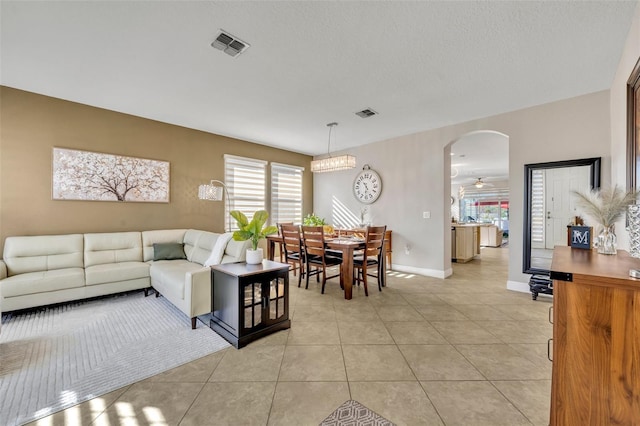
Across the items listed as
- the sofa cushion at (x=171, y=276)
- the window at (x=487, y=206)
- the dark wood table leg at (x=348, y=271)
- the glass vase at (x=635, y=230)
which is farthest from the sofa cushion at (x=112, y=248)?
the window at (x=487, y=206)

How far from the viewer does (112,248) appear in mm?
3670

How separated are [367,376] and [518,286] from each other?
3158 millimetres

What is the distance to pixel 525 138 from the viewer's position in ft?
12.3

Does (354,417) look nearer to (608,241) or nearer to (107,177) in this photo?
(608,241)

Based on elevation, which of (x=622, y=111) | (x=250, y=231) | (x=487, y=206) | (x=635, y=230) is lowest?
(x=250, y=231)

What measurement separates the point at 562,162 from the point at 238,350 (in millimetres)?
4335

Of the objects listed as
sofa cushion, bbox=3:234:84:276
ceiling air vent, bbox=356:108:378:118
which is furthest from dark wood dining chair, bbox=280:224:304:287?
sofa cushion, bbox=3:234:84:276

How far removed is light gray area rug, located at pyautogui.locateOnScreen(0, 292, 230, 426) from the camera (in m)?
1.69

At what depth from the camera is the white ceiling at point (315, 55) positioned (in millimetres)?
1941

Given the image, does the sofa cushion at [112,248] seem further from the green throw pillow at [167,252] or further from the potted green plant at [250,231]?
the potted green plant at [250,231]

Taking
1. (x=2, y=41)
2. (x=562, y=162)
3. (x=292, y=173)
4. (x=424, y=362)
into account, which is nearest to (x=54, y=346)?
(x=2, y=41)

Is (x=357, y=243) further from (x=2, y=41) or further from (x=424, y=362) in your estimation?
(x=2, y=41)

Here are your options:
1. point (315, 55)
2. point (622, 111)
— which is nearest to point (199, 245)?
point (315, 55)

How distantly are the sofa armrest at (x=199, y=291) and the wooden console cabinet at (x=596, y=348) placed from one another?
2.64m
